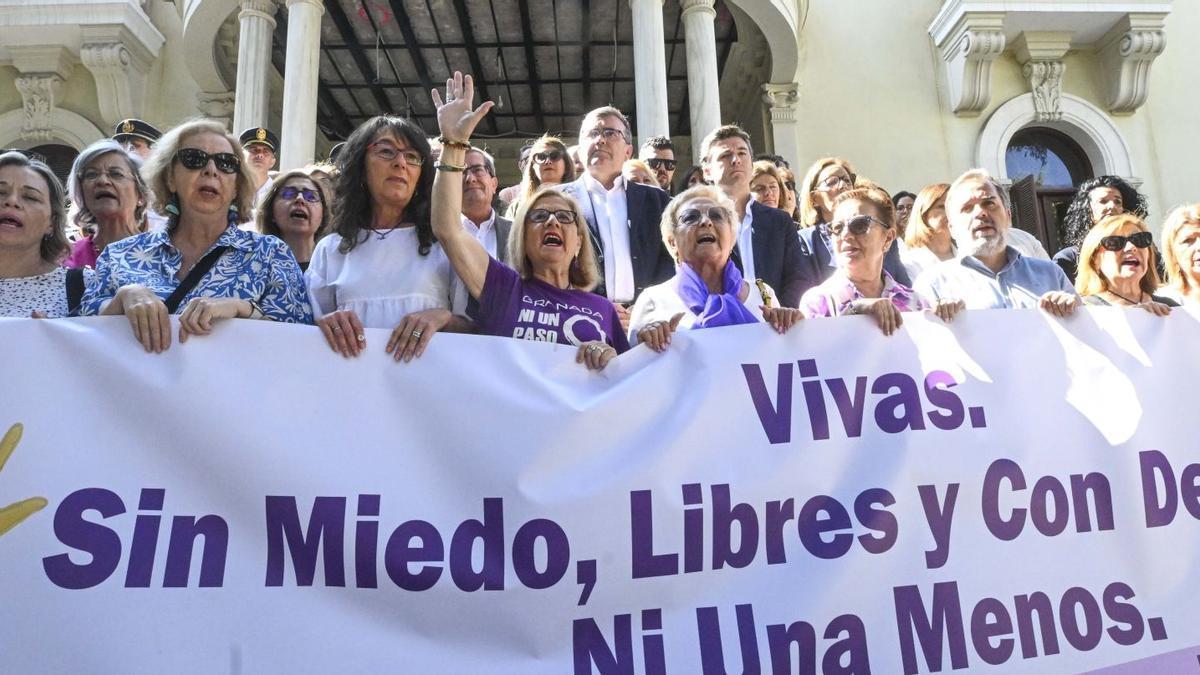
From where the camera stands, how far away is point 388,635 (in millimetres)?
2248

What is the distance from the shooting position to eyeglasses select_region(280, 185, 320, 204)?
135 inches

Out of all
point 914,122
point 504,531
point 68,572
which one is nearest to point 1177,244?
point 504,531

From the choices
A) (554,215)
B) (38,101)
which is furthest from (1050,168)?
(38,101)

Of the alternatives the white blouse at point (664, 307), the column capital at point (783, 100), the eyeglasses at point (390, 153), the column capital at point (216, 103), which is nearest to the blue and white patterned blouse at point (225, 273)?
the eyeglasses at point (390, 153)

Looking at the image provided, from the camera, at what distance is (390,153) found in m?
2.92

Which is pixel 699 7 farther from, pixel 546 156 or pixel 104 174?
pixel 104 174

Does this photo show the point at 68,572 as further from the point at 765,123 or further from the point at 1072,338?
the point at 765,123

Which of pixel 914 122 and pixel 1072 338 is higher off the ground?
pixel 914 122

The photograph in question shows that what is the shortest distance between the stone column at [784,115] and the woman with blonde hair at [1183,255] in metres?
7.66

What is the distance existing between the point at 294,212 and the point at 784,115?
8907mm

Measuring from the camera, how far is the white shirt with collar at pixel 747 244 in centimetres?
404

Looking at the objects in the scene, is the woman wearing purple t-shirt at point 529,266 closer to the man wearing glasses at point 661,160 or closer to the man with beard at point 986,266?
the man with beard at point 986,266

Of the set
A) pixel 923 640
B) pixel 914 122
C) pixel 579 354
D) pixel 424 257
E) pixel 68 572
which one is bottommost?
pixel 923 640

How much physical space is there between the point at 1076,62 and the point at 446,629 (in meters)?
12.0
